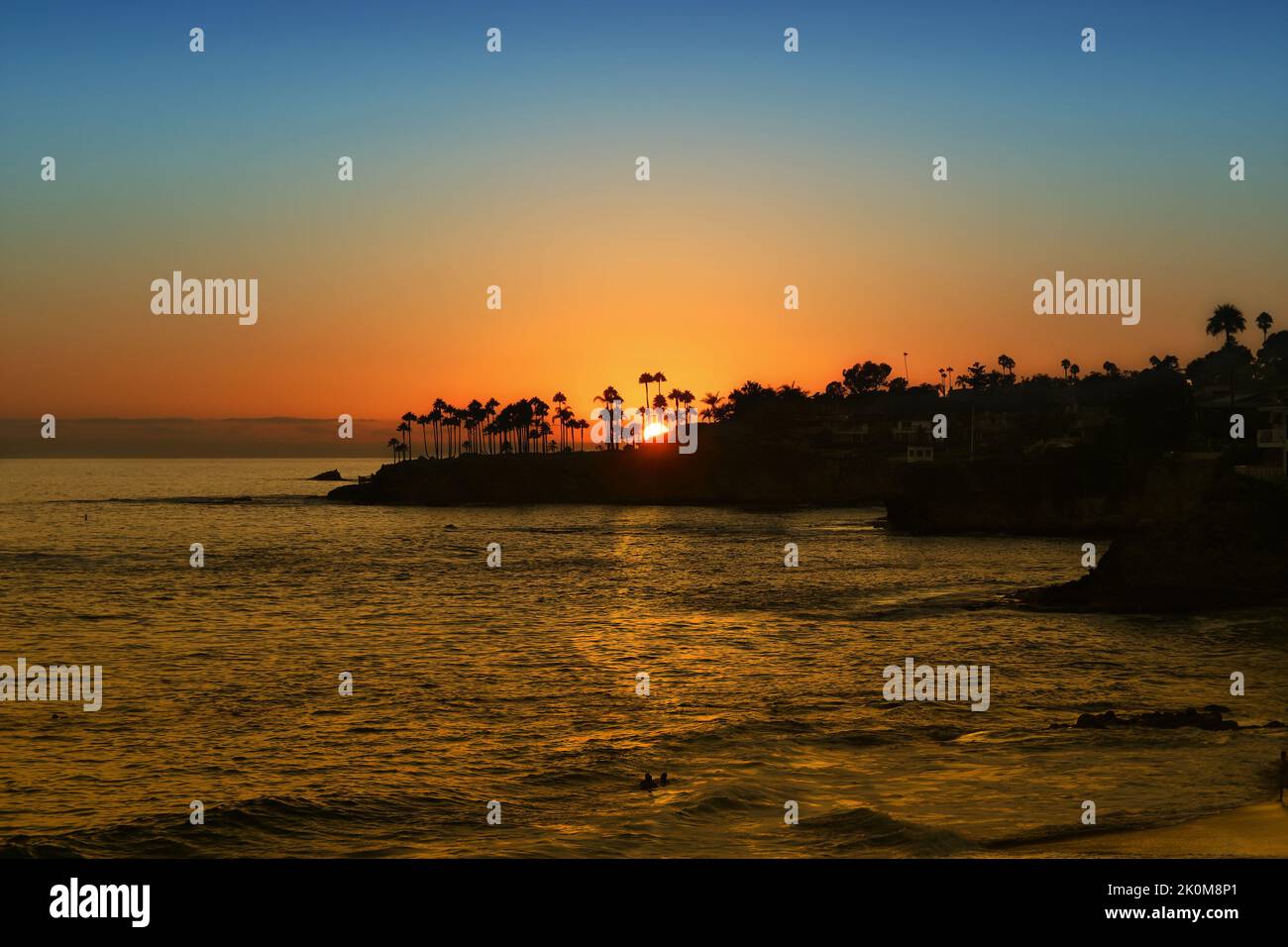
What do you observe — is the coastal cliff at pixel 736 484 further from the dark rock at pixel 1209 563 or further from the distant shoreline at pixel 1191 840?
the distant shoreline at pixel 1191 840

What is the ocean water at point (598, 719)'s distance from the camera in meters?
17.6

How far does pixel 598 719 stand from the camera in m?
27.4

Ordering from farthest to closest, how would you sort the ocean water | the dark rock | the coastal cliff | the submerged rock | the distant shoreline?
the coastal cliff, the dark rock, the submerged rock, the ocean water, the distant shoreline

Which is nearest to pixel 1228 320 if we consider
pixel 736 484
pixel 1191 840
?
pixel 736 484

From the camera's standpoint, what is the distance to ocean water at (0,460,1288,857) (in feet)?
57.7

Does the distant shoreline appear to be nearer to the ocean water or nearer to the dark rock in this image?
the ocean water

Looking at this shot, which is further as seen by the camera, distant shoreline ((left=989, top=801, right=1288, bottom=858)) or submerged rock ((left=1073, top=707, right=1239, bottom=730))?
submerged rock ((left=1073, top=707, right=1239, bottom=730))

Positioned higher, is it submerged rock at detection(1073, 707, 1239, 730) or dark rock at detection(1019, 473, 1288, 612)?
dark rock at detection(1019, 473, 1288, 612)

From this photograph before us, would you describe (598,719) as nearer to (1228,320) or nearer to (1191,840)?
(1191,840)

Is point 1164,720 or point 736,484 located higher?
point 736,484


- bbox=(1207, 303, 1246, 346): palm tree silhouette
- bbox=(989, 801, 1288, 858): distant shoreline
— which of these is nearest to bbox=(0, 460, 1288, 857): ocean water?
bbox=(989, 801, 1288, 858): distant shoreline
